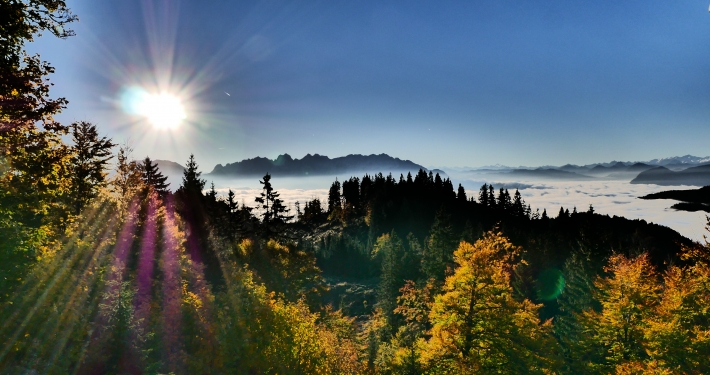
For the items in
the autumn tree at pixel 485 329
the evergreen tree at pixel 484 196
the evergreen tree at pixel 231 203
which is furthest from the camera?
the evergreen tree at pixel 484 196

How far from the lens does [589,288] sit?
3828 centimetres

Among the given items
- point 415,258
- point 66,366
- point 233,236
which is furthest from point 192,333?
point 415,258

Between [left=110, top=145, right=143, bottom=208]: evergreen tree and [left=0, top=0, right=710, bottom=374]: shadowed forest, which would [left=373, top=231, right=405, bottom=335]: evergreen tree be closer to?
[left=0, top=0, right=710, bottom=374]: shadowed forest

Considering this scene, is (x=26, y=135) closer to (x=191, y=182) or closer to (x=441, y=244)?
(x=191, y=182)

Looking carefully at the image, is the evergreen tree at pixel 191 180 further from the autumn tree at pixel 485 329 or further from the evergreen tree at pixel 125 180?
the autumn tree at pixel 485 329

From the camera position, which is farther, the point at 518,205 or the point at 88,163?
the point at 518,205

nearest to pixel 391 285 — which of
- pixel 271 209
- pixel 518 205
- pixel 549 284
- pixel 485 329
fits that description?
pixel 271 209

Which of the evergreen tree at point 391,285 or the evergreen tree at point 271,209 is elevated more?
the evergreen tree at point 271,209

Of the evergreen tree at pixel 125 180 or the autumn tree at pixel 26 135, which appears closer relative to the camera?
the autumn tree at pixel 26 135

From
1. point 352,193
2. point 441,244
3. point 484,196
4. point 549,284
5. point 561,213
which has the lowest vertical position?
point 549,284

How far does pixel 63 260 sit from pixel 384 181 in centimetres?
16467

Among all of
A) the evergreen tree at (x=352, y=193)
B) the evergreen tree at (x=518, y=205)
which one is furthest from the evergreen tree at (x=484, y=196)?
the evergreen tree at (x=352, y=193)

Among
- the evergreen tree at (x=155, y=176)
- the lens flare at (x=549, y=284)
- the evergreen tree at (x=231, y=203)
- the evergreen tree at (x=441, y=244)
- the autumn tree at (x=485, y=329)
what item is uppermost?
the evergreen tree at (x=155, y=176)

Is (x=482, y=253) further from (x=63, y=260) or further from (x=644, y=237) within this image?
(x=644, y=237)
